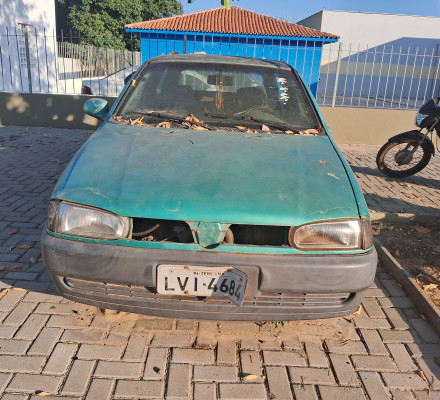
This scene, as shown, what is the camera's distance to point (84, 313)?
2.67 meters

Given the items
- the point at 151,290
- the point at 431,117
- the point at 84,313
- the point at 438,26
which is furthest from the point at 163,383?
the point at 438,26

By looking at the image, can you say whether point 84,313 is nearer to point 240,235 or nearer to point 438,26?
point 240,235

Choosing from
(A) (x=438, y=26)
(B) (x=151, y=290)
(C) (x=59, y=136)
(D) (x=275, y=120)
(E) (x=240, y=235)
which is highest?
(A) (x=438, y=26)

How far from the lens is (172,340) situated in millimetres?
2461

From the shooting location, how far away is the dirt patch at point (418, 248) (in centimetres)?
326

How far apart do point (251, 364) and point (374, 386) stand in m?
0.66

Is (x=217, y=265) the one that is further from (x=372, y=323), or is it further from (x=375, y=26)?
(x=375, y=26)

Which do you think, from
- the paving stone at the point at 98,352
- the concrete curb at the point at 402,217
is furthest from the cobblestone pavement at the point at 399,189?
the paving stone at the point at 98,352

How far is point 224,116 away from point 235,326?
1.64 metres

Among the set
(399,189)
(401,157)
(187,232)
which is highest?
(187,232)

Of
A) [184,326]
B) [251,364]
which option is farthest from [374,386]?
[184,326]

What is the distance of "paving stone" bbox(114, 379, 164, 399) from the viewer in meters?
2.05

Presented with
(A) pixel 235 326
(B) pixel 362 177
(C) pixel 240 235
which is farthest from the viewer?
(B) pixel 362 177

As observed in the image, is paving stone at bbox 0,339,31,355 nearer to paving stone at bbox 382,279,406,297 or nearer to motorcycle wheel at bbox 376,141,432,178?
paving stone at bbox 382,279,406,297
